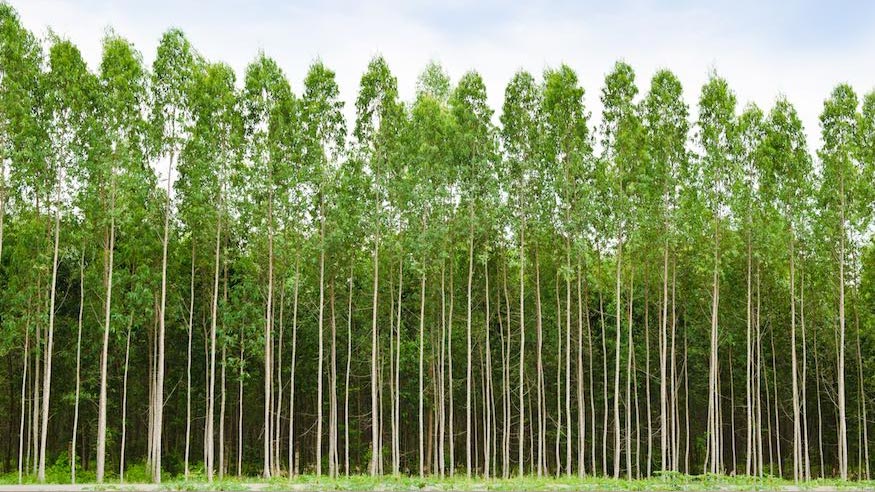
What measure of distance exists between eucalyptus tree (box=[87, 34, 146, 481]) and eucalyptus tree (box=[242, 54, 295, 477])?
3.43 meters

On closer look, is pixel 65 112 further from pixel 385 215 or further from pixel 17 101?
pixel 385 215

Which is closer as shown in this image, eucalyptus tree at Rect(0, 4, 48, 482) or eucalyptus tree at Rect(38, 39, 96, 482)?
eucalyptus tree at Rect(0, 4, 48, 482)

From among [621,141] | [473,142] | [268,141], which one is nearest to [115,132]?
[268,141]

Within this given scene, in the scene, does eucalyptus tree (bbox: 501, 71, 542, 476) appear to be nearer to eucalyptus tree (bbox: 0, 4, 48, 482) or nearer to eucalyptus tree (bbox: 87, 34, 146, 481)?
eucalyptus tree (bbox: 87, 34, 146, 481)

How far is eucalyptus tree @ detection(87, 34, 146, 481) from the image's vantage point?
81.8ft

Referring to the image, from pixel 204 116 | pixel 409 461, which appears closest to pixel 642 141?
pixel 204 116

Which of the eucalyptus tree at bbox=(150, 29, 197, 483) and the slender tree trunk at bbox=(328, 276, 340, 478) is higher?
the eucalyptus tree at bbox=(150, 29, 197, 483)

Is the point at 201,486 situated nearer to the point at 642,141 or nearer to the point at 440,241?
the point at 440,241

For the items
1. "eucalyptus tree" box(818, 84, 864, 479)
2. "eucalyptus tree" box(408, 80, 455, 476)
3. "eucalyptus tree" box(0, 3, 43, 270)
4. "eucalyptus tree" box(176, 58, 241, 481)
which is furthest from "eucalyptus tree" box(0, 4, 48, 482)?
"eucalyptus tree" box(818, 84, 864, 479)

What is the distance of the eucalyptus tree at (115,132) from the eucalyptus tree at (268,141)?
135 inches

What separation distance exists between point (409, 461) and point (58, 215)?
24.2m

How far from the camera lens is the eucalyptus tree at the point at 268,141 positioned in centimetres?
2720

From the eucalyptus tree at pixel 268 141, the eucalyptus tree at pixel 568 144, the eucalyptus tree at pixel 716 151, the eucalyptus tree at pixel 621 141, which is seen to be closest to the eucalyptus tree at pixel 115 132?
the eucalyptus tree at pixel 268 141

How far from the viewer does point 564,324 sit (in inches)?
1362
